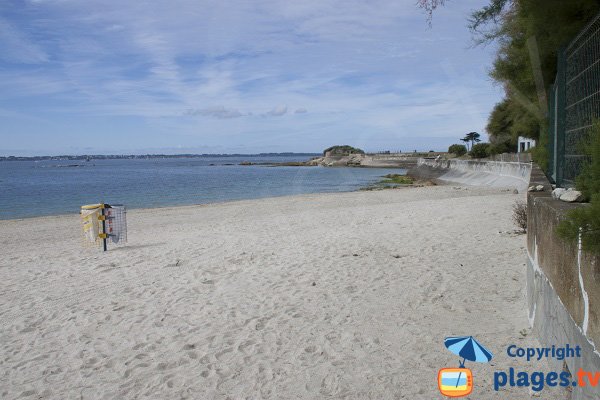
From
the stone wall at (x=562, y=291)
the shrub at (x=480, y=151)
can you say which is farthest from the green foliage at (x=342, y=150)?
the stone wall at (x=562, y=291)

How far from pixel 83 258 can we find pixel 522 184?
20069 millimetres

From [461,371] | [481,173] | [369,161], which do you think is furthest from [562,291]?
[369,161]

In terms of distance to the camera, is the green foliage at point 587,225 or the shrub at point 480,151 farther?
the shrub at point 480,151

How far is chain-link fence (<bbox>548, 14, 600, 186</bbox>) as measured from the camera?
11.5ft

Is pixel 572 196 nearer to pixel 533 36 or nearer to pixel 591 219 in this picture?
pixel 591 219

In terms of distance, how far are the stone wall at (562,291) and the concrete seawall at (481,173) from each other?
18.8 meters

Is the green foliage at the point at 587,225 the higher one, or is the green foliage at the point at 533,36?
the green foliage at the point at 533,36

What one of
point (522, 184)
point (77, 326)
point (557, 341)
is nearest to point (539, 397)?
point (557, 341)

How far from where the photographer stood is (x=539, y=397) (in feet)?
11.8

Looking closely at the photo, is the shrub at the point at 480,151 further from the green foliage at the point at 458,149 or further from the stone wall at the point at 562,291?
the stone wall at the point at 562,291

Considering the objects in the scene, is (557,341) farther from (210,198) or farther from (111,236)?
(210,198)

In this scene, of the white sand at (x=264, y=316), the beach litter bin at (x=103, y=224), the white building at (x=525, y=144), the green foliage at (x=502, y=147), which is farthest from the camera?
the green foliage at (x=502, y=147)

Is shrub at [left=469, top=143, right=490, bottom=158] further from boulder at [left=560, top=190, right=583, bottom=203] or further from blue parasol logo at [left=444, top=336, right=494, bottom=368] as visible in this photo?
boulder at [left=560, top=190, right=583, bottom=203]

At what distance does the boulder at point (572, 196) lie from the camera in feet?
11.3
